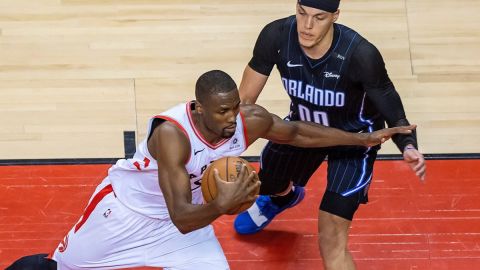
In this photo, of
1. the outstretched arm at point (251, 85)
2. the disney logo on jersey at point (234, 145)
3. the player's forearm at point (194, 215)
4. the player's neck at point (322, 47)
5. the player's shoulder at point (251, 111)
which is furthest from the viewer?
the outstretched arm at point (251, 85)

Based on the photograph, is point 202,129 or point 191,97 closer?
point 202,129

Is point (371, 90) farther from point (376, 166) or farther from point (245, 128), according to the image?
point (376, 166)

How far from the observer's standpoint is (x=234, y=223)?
6.55m

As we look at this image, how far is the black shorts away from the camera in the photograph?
5668 millimetres

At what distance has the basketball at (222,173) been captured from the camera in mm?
4637

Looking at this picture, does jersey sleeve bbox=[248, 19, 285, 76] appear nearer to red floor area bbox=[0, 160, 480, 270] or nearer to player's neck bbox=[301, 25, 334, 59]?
player's neck bbox=[301, 25, 334, 59]

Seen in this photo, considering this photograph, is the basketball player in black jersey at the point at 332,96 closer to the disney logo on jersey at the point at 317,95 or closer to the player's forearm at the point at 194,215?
the disney logo on jersey at the point at 317,95

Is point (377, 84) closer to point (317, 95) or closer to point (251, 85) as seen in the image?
point (317, 95)

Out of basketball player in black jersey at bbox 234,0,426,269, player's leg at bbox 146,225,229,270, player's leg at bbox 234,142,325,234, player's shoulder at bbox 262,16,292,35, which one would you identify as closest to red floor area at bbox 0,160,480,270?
player's leg at bbox 234,142,325,234

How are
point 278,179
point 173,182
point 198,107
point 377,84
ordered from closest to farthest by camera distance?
1. point 173,182
2. point 198,107
3. point 377,84
4. point 278,179

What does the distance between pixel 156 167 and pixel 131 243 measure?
20.2 inches

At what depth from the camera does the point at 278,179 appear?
6.16 metres

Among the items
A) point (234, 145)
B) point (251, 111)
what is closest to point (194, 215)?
point (234, 145)

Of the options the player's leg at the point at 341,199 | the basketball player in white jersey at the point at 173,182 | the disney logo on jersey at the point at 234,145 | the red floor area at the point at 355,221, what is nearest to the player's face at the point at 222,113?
the basketball player in white jersey at the point at 173,182
